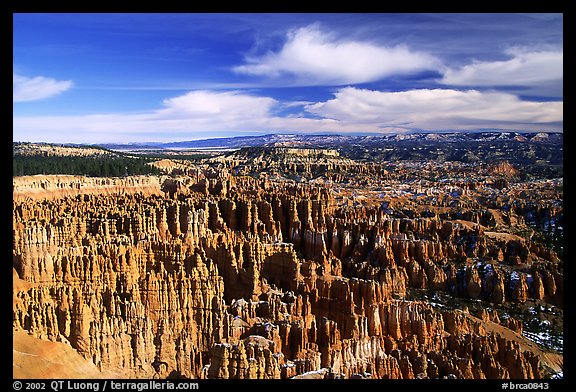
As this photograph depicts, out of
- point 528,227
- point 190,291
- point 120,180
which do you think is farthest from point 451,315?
point 120,180

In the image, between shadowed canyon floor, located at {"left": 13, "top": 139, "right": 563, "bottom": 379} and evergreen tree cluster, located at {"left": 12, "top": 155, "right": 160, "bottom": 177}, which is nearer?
shadowed canyon floor, located at {"left": 13, "top": 139, "right": 563, "bottom": 379}

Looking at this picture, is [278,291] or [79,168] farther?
[79,168]

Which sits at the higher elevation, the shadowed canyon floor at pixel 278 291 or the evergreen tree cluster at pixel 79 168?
the evergreen tree cluster at pixel 79 168

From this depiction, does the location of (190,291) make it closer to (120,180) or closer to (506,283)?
(506,283)

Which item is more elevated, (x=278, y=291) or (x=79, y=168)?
(x=79, y=168)

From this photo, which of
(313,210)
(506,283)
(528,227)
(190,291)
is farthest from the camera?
(528,227)

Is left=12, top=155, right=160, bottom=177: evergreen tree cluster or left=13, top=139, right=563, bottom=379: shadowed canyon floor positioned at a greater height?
left=12, top=155, right=160, bottom=177: evergreen tree cluster

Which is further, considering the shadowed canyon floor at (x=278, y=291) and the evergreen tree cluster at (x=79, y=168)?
the evergreen tree cluster at (x=79, y=168)
